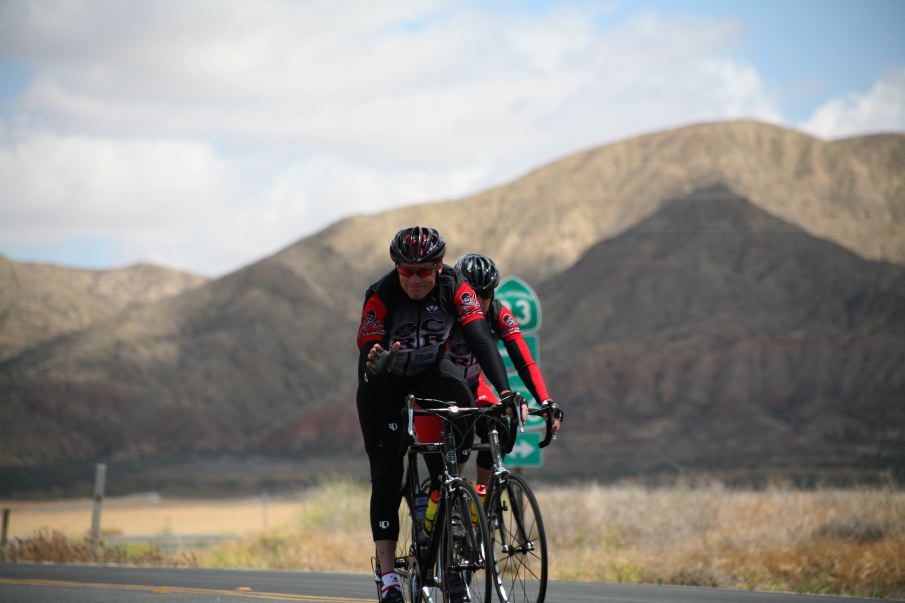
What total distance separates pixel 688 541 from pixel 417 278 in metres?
8.21

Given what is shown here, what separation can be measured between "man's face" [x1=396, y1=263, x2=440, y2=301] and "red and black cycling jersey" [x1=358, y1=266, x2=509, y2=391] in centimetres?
7

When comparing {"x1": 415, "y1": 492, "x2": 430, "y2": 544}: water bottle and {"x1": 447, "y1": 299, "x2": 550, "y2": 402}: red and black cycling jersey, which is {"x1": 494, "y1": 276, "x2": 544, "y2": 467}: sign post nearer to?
{"x1": 447, "y1": 299, "x2": 550, "y2": 402}: red and black cycling jersey

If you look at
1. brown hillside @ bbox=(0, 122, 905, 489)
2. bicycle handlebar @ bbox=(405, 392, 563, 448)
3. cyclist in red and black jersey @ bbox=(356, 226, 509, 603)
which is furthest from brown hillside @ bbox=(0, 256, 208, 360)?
bicycle handlebar @ bbox=(405, 392, 563, 448)

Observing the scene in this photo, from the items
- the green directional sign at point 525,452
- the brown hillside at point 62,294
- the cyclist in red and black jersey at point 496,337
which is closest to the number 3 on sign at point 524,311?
the green directional sign at point 525,452

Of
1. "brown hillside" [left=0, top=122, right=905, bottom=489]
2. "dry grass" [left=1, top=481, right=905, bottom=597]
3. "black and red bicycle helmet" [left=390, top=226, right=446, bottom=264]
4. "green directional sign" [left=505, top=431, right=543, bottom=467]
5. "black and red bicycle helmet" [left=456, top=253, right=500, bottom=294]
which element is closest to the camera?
"black and red bicycle helmet" [left=390, top=226, right=446, bottom=264]

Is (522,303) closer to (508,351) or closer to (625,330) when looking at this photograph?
(508,351)

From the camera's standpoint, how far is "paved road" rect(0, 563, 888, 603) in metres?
9.22

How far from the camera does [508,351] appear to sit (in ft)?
21.4

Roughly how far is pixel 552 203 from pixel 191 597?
3811 inches

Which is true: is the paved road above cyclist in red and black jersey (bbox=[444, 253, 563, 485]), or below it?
below

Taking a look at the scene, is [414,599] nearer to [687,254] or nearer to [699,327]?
[699,327]

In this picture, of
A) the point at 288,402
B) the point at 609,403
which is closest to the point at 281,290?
the point at 288,402

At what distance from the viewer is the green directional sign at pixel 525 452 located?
43.1 ft

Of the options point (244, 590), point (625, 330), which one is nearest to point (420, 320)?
point (244, 590)
